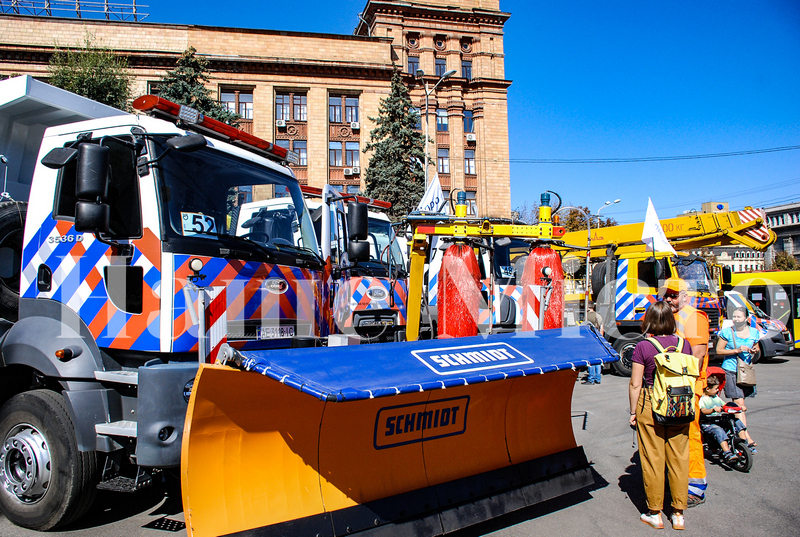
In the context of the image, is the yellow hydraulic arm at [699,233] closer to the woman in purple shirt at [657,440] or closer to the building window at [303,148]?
the woman in purple shirt at [657,440]

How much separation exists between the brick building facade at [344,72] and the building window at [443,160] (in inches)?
2.9

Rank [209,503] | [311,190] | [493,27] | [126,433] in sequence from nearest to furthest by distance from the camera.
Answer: [209,503], [126,433], [311,190], [493,27]

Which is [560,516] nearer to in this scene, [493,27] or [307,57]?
[307,57]

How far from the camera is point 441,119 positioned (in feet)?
131

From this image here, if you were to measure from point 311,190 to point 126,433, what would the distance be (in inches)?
188

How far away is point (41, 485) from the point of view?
3.92 m

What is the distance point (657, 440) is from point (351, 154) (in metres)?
33.5

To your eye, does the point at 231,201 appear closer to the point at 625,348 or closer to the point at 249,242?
the point at 249,242

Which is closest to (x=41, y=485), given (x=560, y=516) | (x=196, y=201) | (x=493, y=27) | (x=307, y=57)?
(x=196, y=201)

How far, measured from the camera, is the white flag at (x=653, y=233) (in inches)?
422

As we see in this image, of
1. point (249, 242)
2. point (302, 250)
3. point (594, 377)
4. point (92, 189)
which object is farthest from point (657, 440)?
point (594, 377)

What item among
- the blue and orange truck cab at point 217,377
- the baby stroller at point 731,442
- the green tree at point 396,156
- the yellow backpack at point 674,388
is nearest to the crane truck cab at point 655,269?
the baby stroller at point 731,442

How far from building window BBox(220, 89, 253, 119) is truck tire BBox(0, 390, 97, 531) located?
110 ft

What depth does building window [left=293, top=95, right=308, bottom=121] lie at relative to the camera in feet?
117
